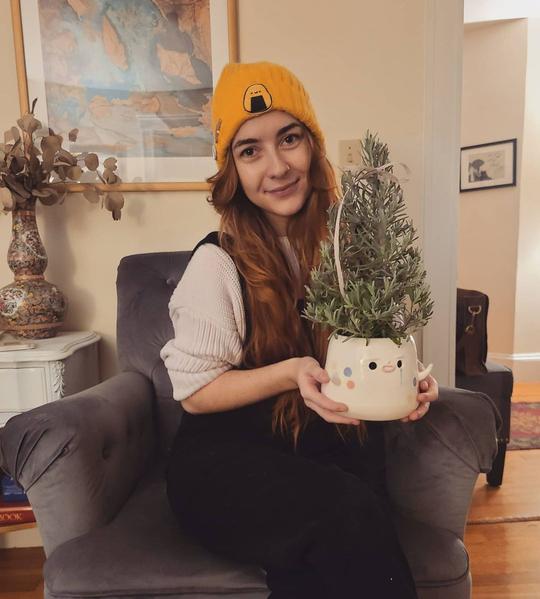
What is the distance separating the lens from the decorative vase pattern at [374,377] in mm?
619

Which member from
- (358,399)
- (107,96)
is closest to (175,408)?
(358,399)

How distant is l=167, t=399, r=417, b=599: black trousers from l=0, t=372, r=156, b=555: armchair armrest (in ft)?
0.45

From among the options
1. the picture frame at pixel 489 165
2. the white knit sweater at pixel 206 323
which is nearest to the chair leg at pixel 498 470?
the white knit sweater at pixel 206 323

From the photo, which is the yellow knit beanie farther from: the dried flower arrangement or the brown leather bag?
the brown leather bag

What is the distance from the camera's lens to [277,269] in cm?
99

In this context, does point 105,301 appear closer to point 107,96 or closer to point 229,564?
point 107,96

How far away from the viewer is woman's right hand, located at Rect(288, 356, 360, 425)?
0.66m

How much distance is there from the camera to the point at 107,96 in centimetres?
151

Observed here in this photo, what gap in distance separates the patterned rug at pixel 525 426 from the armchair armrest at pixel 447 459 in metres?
1.71

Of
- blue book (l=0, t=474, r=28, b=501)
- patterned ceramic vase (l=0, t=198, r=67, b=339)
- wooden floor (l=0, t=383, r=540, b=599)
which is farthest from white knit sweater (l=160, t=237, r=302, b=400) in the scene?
wooden floor (l=0, t=383, r=540, b=599)

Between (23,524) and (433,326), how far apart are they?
140cm

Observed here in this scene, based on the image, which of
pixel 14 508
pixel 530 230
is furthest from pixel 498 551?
pixel 530 230

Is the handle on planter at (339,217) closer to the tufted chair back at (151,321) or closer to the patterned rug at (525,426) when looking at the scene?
the tufted chair back at (151,321)

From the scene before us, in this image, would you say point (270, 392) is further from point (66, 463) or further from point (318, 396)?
point (66, 463)
